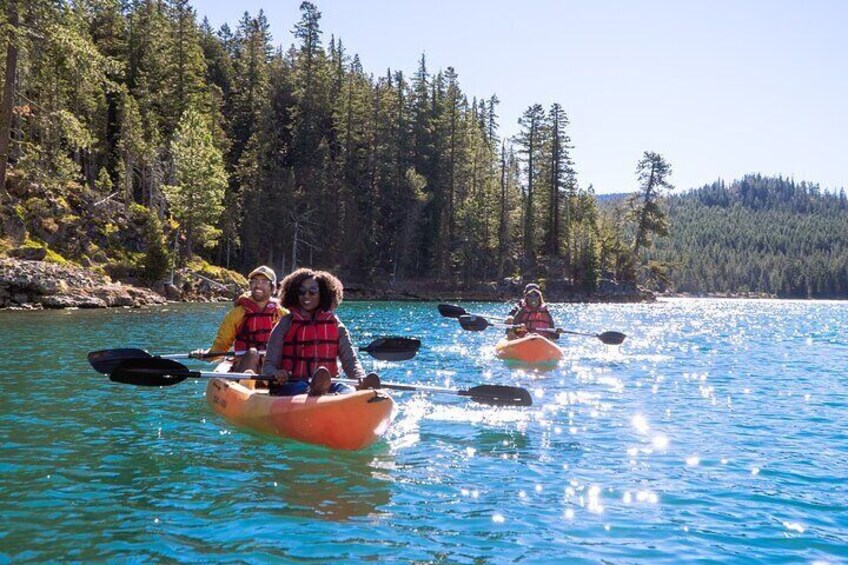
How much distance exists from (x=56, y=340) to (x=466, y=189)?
2296 inches

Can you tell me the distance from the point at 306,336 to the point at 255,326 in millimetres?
2595

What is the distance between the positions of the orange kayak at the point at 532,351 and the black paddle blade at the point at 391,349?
5.93m

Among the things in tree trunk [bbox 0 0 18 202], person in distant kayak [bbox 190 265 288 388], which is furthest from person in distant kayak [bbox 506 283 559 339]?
tree trunk [bbox 0 0 18 202]

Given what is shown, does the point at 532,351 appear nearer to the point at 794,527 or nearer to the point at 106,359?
the point at 106,359

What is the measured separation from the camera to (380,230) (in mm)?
69500

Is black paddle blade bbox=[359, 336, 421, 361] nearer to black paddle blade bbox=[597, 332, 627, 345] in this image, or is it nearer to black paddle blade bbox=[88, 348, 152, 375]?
black paddle blade bbox=[88, 348, 152, 375]

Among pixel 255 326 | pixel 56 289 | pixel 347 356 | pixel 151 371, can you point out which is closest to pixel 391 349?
pixel 255 326

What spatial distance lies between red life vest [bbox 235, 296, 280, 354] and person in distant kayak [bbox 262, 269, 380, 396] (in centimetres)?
221

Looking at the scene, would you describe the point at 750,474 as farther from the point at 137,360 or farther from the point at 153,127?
the point at 153,127

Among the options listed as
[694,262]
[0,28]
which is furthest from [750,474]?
[694,262]

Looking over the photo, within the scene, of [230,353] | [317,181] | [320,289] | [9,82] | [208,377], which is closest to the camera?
[320,289]

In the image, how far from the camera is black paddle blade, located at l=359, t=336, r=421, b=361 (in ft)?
→ 37.3

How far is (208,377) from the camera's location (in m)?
9.13

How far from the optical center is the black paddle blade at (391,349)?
11.4 meters
